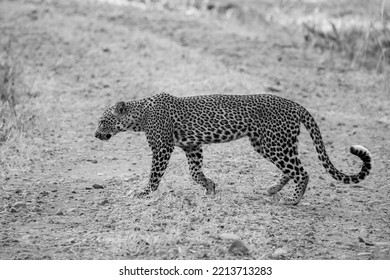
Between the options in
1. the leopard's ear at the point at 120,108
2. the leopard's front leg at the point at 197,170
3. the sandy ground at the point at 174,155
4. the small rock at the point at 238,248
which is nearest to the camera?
the small rock at the point at 238,248

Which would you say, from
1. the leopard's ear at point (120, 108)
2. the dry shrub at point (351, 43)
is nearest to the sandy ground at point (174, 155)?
the dry shrub at point (351, 43)

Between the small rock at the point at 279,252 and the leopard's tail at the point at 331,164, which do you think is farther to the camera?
the leopard's tail at the point at 331,164

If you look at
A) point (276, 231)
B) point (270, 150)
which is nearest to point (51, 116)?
point (270, 150)

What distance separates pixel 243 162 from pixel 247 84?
3806mm

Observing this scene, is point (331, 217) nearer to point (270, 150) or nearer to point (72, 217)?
point (270, 150)

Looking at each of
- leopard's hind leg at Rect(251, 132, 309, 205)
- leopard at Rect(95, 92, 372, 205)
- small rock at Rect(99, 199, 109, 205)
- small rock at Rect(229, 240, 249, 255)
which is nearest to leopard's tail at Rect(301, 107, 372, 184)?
leopard at Rect(95, 92, 372, 205)

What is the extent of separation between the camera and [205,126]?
8703 millimetres

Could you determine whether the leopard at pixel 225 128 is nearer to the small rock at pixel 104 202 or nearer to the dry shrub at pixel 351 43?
the small rock at pixel 104 202

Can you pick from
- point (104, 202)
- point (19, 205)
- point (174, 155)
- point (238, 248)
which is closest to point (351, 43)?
point (174, 155)

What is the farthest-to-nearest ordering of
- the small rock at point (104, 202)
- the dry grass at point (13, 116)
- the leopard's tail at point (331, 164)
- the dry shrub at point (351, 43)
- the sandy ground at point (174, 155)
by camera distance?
the dry shrub at point (351, 43)
the dry grass at point (13, 116)
the small rock at point (104, 202)
the leopard's tail at point (331, 164)
the sandy ground at point (174, 155)

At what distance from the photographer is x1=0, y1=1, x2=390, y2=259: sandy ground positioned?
751 centimetres

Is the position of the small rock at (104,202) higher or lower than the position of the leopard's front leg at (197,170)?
lower

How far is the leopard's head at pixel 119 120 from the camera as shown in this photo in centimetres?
902

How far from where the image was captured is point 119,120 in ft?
29.8
